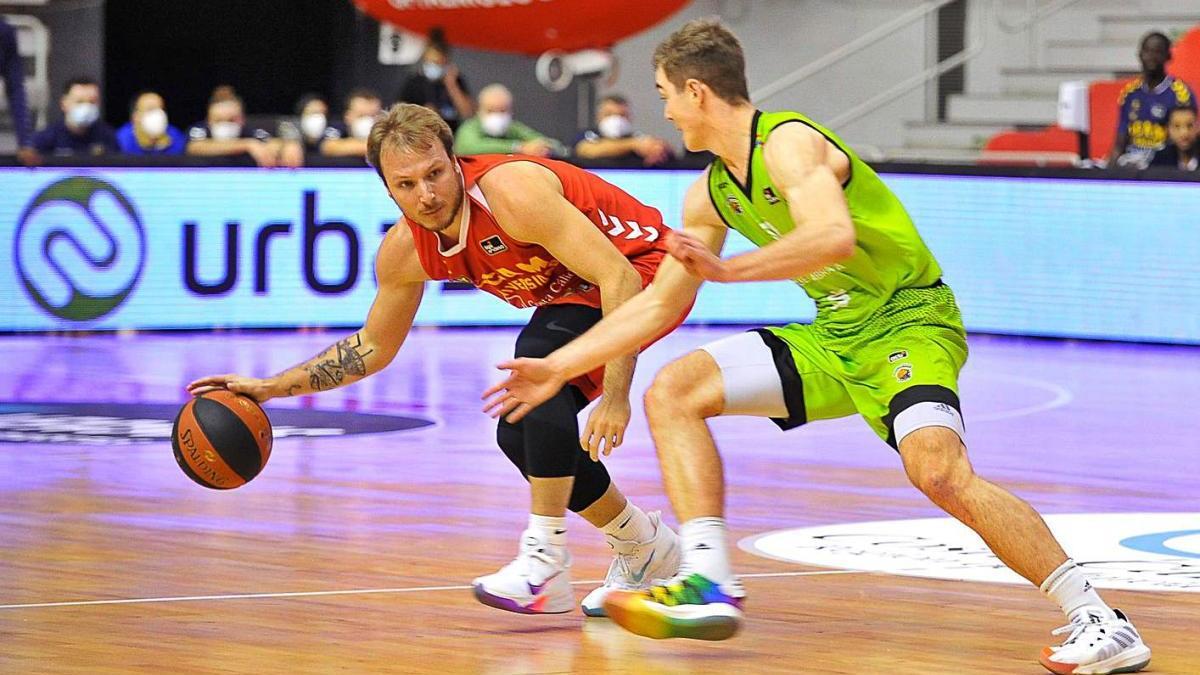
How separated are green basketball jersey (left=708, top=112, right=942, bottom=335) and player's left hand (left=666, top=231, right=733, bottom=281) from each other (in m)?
0.49

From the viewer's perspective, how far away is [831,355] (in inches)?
225

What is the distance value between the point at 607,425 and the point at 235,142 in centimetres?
1005

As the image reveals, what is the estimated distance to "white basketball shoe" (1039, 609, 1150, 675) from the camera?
17.3 ft

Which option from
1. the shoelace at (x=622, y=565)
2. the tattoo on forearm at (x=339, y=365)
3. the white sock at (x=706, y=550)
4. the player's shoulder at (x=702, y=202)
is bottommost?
the shoelace at (x=622, y=565)

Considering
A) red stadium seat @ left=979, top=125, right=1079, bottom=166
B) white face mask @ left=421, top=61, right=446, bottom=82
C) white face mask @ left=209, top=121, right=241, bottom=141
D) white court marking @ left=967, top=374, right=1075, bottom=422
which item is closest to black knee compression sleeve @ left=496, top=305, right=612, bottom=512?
white court marking @ left=967, top=374, right=1075, bottom=422

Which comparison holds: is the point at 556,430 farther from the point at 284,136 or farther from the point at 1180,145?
the point at 284,136

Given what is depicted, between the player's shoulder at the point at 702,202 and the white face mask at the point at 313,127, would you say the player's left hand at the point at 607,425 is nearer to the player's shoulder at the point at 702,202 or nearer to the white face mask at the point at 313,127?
the player's shoulder at the point at 702,202

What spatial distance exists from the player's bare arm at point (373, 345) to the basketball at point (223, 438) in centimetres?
5

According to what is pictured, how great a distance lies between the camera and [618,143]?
15.6 metres

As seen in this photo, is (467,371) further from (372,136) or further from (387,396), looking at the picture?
(372,136)

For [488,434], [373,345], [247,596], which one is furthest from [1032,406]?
[247,596]

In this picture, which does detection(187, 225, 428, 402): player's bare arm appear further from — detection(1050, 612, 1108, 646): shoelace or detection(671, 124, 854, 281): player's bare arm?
detection(1050, 612, 1108, 646): shoelace

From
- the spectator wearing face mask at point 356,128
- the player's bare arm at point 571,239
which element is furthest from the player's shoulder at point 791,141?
the spectator wearing face mask at point 356,128

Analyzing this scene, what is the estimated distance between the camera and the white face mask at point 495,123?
15680 millimetres
